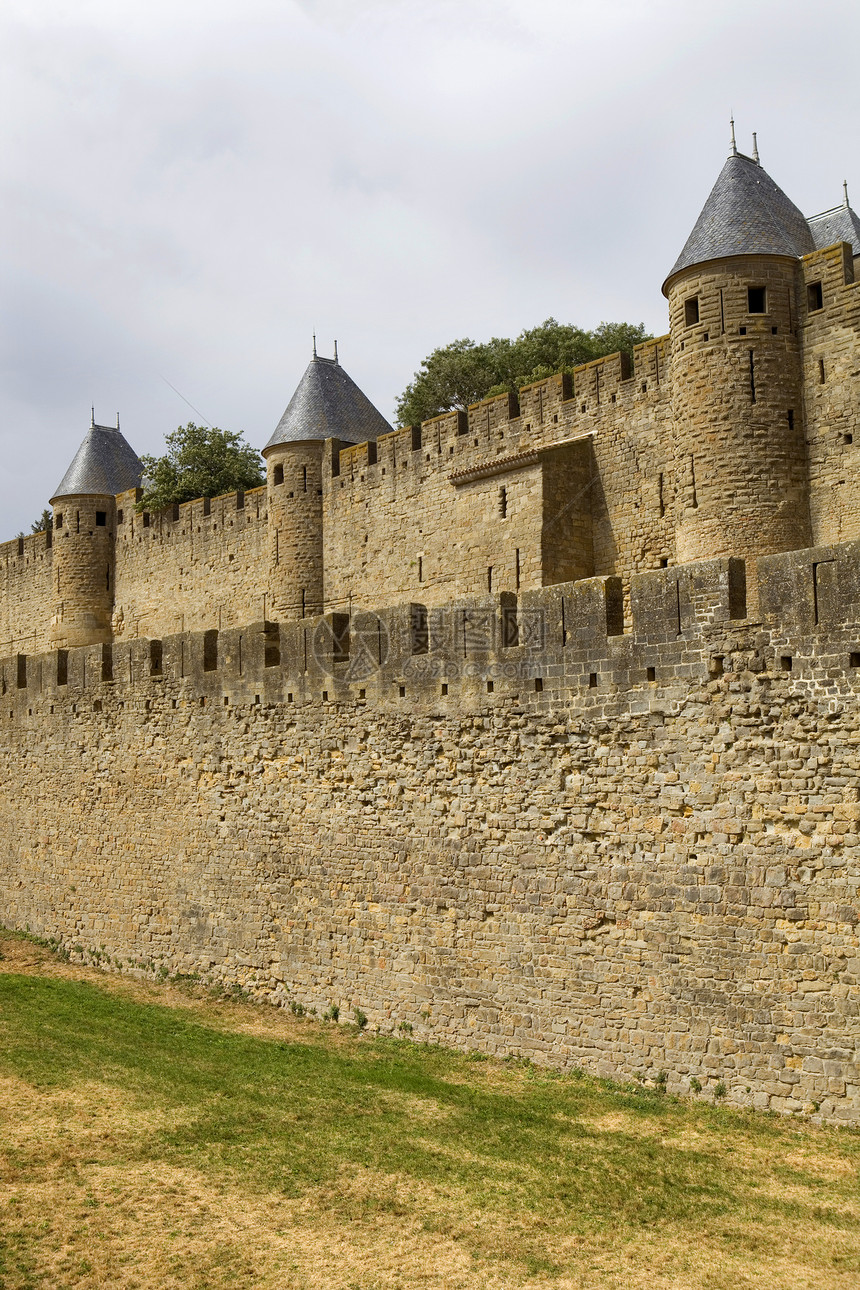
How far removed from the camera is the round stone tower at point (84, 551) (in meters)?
34.6

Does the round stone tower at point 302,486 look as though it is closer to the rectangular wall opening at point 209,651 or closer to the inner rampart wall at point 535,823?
the inner rampart wall at point 535,823

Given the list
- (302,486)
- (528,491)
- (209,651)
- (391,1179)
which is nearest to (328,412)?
(302,486)

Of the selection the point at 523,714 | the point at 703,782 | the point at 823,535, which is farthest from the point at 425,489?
the point at 703,782

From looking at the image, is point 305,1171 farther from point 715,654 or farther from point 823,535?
point 823,535

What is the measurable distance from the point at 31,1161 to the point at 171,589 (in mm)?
25160

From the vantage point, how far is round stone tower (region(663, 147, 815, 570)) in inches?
687

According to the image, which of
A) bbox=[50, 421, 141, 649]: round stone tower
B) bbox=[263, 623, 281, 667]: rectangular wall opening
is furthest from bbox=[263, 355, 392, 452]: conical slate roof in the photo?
bbox=[263, 623, 281, 667]: rectangular wall opening

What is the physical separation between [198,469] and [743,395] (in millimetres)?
20567

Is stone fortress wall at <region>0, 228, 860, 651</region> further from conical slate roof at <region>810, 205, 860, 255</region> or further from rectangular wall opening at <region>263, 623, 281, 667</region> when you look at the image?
rectangular wall opening at <region>263, 623, 281, 667</region>

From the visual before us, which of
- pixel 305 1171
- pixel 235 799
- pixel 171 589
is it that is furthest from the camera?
pixel 171 589

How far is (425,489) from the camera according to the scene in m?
24.2

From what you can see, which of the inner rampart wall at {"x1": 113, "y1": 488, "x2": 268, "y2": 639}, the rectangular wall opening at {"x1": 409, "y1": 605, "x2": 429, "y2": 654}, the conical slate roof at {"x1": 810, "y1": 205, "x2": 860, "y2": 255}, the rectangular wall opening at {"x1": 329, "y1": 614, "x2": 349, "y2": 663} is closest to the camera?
A: the rectangular wall opening at {"x1": 409, "y1": 605, "x2": 429, "y2": 654}

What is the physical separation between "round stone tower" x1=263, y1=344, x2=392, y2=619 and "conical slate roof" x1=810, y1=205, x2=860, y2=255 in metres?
11.2

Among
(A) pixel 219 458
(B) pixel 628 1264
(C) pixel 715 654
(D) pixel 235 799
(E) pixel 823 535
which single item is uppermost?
(A) pixel 219 458
